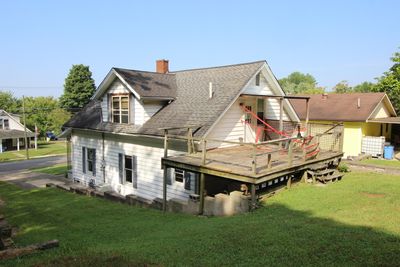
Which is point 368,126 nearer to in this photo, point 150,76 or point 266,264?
point 150,76

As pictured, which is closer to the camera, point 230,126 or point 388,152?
point 230,126

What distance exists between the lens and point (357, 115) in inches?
952

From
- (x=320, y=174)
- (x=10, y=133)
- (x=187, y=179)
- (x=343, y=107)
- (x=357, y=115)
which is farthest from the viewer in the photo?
(x=10, y=133)

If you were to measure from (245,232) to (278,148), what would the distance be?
7154 millimetres

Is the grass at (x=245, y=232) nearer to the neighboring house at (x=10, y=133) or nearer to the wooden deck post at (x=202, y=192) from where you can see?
the wooden deck post at (x=202, y=192)

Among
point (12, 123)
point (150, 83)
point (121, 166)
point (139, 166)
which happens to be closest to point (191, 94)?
point (150, 83)

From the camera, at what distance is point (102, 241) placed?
341 inches

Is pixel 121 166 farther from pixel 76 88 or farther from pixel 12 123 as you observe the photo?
pixel 76 88

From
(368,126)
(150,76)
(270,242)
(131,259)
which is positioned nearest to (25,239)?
(131,259)

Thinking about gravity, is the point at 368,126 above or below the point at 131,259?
above

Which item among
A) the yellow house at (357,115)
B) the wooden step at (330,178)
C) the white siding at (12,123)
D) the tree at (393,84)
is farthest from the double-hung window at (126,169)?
the white siding at (12,123)

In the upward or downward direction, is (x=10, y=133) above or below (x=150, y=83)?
below

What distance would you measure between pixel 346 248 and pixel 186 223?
511 centimetres

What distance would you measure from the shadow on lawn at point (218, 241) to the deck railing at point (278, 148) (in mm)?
1823
